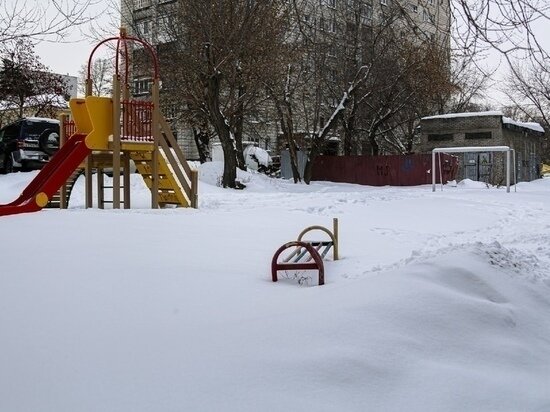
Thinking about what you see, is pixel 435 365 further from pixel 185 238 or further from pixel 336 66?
pixel 336 66

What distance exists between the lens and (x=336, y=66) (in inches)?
1148

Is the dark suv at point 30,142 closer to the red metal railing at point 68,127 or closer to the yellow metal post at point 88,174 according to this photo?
the red metal railing at point 68,127

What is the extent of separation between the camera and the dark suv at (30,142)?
1933 centimetres

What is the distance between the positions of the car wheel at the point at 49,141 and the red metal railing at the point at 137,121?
24.3 ft

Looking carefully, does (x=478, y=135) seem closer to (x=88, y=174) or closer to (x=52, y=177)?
(x=88, y=174)

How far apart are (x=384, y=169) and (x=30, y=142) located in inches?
666

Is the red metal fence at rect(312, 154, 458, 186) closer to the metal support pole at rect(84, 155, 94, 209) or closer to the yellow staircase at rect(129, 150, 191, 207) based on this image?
the yellow staircase at rect(129, 150, 191, 207)

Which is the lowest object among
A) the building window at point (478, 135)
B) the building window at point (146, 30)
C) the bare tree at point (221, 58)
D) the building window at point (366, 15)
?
the building window at point (478, 135)

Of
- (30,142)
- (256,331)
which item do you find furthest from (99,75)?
(256,331)

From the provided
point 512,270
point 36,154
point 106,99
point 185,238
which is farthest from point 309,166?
point 512,270

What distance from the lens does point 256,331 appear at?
12.8 ft

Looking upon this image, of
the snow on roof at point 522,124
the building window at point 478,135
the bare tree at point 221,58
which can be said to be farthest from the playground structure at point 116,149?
the snow on roof at point 522,124

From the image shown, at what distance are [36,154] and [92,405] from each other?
60.3 ft

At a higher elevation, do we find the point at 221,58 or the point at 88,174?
the point at 221,58
